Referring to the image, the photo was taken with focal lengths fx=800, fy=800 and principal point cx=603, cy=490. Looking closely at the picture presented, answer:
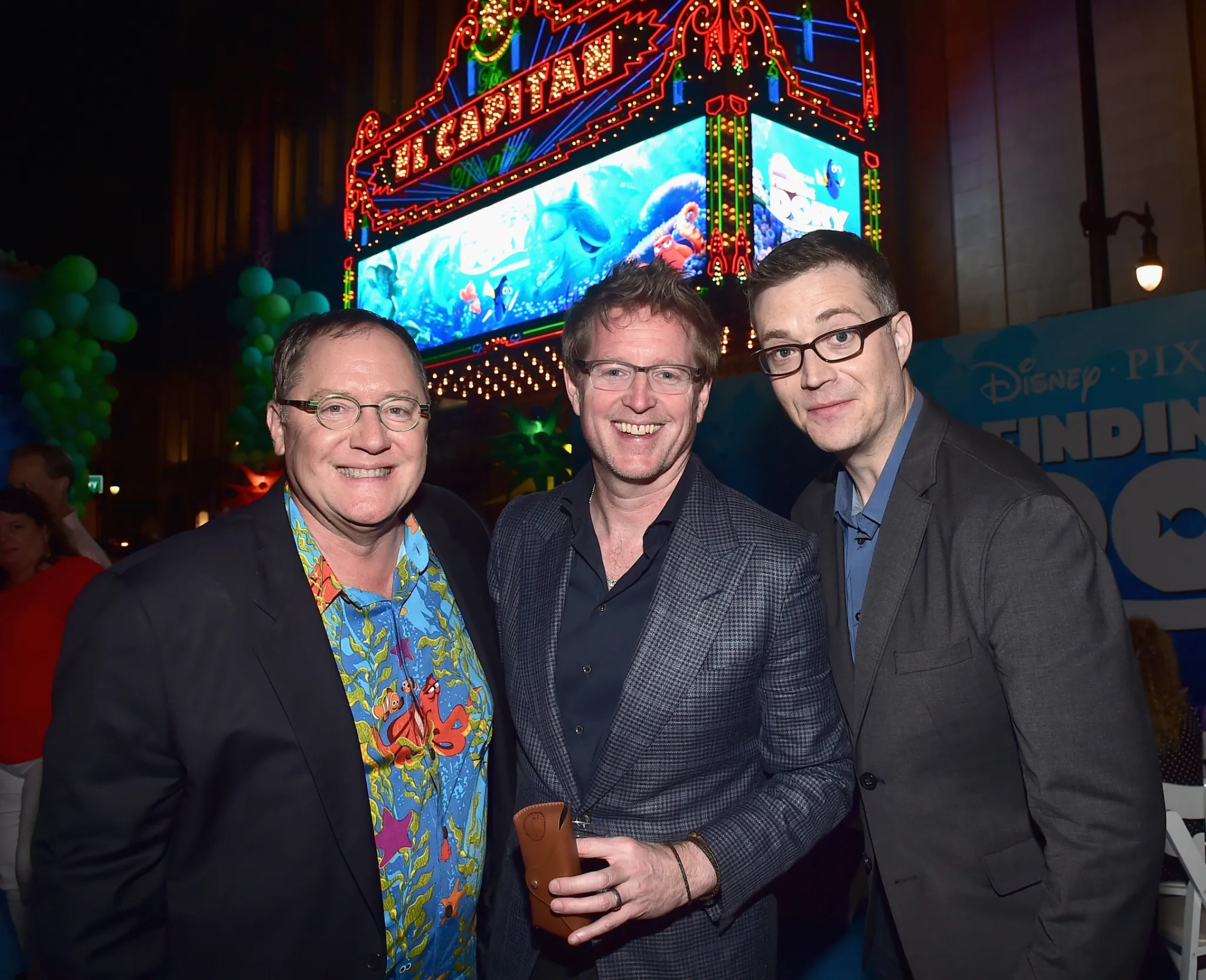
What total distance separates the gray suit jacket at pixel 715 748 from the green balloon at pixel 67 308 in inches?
341

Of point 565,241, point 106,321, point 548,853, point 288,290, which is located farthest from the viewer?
point 288,290

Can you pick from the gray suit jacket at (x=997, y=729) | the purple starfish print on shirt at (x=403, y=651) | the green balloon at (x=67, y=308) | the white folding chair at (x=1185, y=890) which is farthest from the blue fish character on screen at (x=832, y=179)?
the purple starfish print on shirt at (x=403, y=651)

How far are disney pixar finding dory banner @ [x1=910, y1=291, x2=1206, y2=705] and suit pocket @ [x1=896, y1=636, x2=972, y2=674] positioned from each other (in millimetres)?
3311

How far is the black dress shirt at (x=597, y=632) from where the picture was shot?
202cm

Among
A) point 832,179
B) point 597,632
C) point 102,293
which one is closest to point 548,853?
point 597,632

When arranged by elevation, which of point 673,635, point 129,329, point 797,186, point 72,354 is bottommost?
point 673,635

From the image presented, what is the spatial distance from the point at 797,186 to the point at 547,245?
4.31 meters

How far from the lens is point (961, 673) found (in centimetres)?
180

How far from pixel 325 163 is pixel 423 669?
20803 millimetres

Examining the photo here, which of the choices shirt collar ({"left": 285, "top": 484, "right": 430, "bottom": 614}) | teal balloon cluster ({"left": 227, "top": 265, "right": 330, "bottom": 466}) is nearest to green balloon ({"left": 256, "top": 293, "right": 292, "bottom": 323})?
teal balloon cluster ({"left": 227, "top": 265, "right": 330, "bottom": 466})

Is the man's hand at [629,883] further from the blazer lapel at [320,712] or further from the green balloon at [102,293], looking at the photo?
the green balloon at [102,293]

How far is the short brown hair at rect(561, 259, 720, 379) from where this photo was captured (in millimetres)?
2215

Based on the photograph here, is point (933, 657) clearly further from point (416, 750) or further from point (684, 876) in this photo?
point (416, 750)

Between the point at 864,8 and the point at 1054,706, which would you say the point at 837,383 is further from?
the point at 864,8
